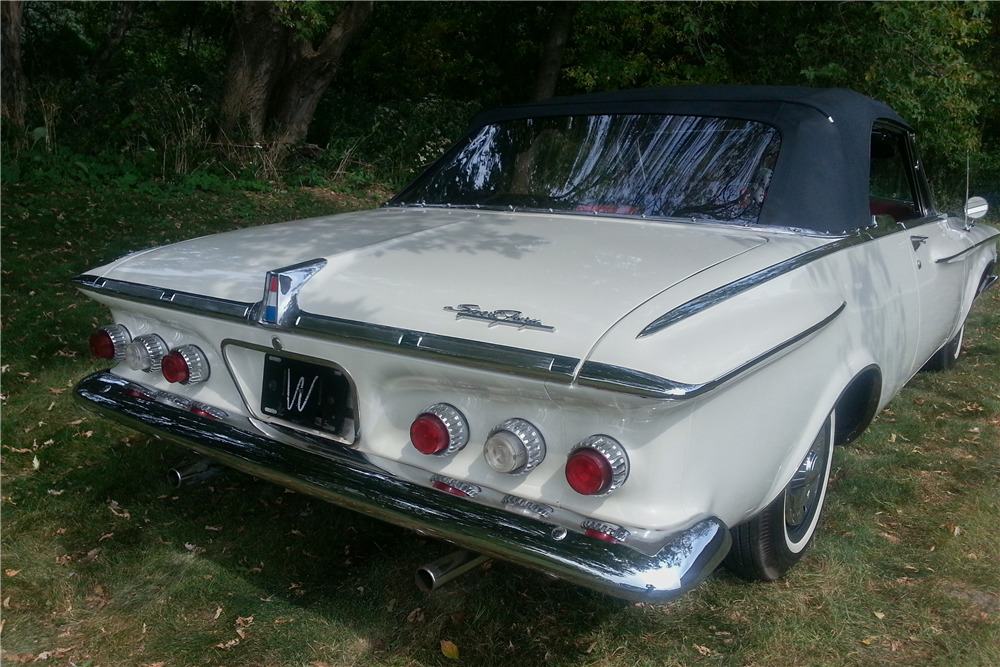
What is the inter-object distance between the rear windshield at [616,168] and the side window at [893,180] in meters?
1.04

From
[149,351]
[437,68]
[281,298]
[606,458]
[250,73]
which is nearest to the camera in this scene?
[606,458]

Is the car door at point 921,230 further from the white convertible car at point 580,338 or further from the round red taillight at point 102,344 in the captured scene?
the round red taillight at point 102,344

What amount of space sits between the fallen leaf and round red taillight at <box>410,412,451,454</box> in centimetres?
71

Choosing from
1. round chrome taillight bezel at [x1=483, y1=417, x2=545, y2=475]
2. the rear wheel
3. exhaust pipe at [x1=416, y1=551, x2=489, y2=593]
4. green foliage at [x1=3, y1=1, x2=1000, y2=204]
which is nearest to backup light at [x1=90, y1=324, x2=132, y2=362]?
exhaust pipe at [x1=416, y1=551, x2=489, y2=593]

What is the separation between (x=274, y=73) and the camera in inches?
413

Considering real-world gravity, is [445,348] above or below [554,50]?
below

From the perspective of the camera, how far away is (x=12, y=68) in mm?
9141

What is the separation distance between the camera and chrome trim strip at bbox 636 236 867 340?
1990mm

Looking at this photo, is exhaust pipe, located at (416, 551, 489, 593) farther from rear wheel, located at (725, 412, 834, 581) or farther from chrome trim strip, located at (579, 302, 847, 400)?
rear wheel, located at (725, 412, 834, 581)

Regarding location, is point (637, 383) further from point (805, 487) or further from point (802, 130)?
point (802, 130)

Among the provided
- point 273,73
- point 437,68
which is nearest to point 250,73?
point 273,73

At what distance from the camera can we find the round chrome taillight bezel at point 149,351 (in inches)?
108

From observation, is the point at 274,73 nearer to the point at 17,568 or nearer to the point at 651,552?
the point at 17,568

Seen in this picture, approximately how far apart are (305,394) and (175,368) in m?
0.53
